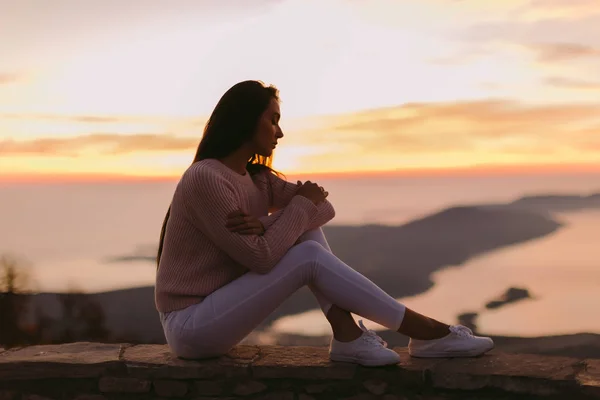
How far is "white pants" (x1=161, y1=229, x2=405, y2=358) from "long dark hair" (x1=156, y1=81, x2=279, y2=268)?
0.47 metres

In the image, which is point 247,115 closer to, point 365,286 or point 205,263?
point 205,263

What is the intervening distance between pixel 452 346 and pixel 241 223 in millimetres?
1046

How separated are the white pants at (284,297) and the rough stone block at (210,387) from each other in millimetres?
189

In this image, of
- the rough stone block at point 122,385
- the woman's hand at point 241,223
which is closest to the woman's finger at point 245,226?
the woman's hand at point 241,223

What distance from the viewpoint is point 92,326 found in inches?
484

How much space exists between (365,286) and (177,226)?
0.79m

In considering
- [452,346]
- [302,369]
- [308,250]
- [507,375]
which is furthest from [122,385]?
[507,375]

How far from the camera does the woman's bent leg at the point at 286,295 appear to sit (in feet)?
9.50

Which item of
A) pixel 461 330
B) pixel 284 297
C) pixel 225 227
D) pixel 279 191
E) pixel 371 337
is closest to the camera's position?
pixel 225 227

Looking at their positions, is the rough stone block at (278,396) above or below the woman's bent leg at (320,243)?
below

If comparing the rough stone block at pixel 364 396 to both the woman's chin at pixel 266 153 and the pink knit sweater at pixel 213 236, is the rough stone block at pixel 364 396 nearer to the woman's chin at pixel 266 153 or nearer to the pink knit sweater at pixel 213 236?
the pink knit sweater at pixel 213 236

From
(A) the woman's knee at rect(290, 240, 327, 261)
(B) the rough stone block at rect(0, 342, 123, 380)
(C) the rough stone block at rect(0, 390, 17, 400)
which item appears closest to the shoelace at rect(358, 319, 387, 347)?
(A) the woman's knee at rect(290, 240, 327, 261)

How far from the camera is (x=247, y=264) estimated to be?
2.87 meters

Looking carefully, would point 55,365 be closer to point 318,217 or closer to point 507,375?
point 318,217
